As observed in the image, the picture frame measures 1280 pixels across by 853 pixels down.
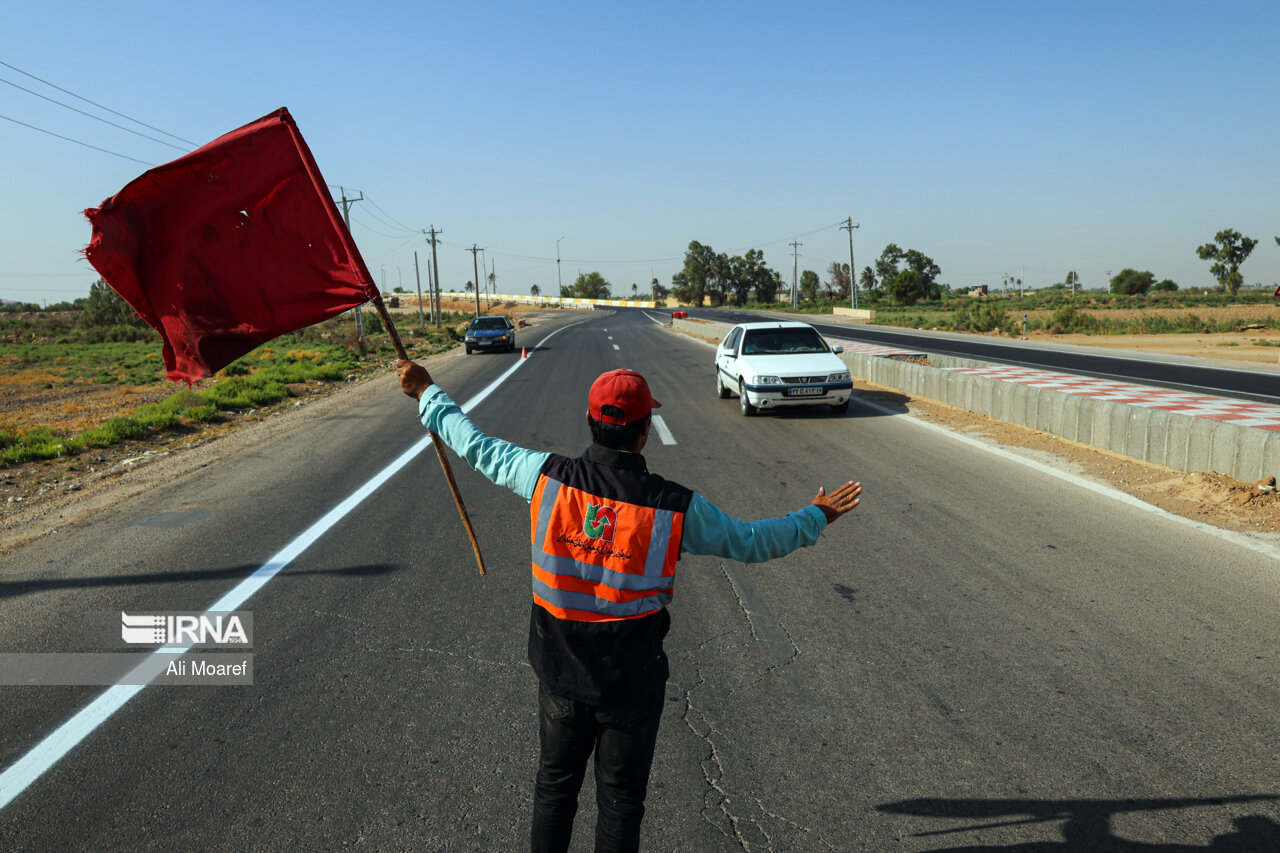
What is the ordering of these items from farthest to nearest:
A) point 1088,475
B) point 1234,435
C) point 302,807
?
1. point 1088,475
2. point 1234,435
3. point 302,807

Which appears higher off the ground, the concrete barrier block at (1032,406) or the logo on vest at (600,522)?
the logo on vest at (600,522)

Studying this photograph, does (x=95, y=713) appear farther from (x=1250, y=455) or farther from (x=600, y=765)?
(x=1250, y=455)

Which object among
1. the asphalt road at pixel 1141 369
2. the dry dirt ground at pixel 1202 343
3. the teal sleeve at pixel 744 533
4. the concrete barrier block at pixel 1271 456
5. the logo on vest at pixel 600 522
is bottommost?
the dry dirt ground at pixel 1202 343

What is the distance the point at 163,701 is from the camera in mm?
4012

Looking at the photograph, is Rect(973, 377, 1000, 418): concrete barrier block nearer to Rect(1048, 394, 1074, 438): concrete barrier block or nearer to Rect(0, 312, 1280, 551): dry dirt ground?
Rect(0, 312, 1280, 551): dry dirt ground

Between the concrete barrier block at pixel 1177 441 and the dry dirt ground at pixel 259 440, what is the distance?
Answer: 4.9 inches

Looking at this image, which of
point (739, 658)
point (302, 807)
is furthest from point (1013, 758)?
point (302, 807)

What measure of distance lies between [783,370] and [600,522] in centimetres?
1161

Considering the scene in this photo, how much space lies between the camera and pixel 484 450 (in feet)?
9.01

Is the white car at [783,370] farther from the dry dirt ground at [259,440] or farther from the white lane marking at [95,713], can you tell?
the white lane marking at [95,713]

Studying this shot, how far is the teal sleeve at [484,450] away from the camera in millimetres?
2537

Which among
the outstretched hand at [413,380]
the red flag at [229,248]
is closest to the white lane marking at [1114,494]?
the outstretched hand at [413,380]

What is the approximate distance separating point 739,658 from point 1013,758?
143 centimetres

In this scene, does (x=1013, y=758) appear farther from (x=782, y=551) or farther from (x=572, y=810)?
(x=572, y=810)
